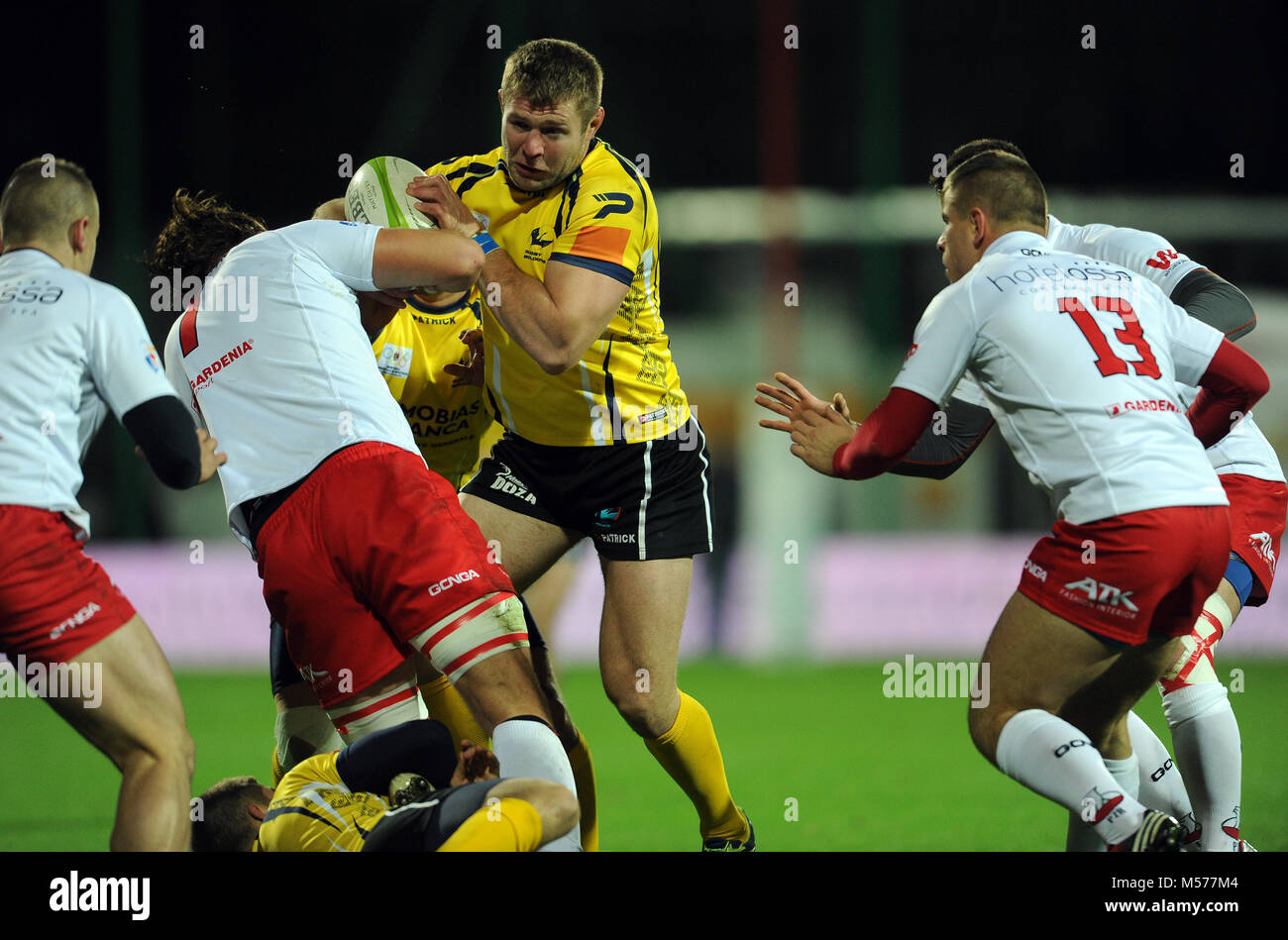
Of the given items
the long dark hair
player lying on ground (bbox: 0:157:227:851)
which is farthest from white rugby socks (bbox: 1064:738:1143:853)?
the long dark hair

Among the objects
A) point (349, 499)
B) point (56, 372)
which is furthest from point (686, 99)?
point (56, 372)

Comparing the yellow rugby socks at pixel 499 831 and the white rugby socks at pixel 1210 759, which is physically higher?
the yellow rugby socks at pixel 499 831

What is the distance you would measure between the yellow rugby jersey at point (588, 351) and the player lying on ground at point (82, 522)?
4.19ft

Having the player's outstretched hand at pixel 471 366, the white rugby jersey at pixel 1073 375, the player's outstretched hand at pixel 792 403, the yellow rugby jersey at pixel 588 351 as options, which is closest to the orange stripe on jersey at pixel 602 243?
the yellow rugby jersey at pixel 588 351

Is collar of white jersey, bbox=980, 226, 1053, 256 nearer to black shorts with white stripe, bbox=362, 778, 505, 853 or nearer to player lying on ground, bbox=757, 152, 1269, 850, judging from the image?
player lying on ground, bbox=757, 152, 1269, 850

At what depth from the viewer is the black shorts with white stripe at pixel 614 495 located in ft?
15.3

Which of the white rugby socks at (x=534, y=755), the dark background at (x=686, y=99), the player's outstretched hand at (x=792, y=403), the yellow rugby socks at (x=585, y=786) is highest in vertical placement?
the dark background at (x=686, y=99)

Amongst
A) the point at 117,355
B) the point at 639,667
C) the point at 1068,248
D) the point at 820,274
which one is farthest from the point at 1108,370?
the point at 820,274

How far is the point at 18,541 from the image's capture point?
3.49m

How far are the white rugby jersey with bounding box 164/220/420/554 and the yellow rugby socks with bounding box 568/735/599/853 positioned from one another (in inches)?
48.1

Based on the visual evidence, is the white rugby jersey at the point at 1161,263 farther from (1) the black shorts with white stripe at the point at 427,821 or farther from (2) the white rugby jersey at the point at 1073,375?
(1) the black shorts with white stripe at the point at 427,821
